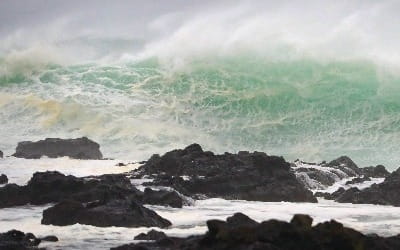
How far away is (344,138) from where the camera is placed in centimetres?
6300

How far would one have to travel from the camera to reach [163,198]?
23.9 metres

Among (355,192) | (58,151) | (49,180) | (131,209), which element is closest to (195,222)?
(131,209)

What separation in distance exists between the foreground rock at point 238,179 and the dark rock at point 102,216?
8426mm

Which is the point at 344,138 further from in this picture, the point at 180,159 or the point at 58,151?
the point at 180,159

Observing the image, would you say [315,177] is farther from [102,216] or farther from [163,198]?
[102,216]

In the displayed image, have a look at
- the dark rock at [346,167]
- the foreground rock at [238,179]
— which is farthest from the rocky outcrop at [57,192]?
the dark rock at [346,167]

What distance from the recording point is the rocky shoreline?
1116cm

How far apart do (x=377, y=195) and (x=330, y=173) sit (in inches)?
395

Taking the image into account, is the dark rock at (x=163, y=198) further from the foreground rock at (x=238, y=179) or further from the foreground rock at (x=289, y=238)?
the foreground rock at (x=289, y=238)

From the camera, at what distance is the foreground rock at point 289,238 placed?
10875 millimetres

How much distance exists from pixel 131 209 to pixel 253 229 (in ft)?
24.5

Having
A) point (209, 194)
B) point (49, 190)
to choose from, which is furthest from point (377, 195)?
point (49, 190)

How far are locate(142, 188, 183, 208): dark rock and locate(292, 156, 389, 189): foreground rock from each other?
1330 centimetres

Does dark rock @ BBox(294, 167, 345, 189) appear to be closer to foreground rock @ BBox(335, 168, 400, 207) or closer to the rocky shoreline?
the rocky shoreline
